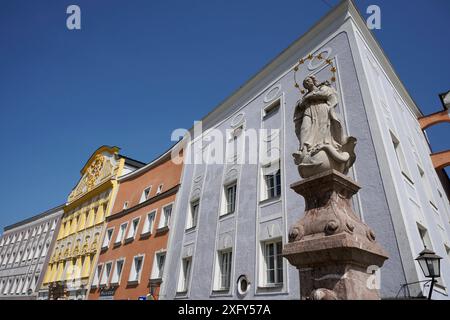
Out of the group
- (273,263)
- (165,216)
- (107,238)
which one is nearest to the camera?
(273,263)

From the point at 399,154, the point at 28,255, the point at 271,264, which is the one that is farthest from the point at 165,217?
the point at 28,255

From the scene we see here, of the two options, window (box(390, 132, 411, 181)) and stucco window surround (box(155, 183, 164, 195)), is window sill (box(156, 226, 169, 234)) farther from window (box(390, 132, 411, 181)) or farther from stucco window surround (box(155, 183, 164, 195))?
window (box(390, 132, 411, 181))

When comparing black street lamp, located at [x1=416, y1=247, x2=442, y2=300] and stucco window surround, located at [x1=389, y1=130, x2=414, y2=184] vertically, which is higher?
stucco window surround, located at [x1=389, y1=130, x2=414, y2=184]

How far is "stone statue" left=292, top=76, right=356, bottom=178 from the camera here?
4.16m

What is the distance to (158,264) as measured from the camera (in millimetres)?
17500

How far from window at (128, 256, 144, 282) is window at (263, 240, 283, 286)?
1024 cm

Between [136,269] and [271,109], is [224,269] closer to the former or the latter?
[271,109]

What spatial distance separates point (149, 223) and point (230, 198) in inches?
319

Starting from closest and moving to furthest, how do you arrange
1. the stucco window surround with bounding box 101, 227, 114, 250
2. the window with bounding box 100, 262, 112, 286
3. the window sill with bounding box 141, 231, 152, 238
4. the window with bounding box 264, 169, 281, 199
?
1. the window with bounding box 264, 169, 281, 199
2. the window sill with bounding box 141, 231, 152, 238
3. the window with bounding box 100, 262, 112, 286
4. the stucco window surround with bounding box 101, 227, 114, 250

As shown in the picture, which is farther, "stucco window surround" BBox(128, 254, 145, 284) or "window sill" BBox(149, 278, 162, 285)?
"stucco window surround" BBox(128, 254, 145, 284)

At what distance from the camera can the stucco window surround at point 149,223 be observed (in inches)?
771

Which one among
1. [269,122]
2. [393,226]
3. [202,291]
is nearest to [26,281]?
[202,291]

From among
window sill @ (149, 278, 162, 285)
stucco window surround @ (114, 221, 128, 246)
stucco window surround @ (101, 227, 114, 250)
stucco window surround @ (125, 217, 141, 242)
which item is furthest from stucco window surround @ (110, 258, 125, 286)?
window sill @ (149, 278, 162, 285)
